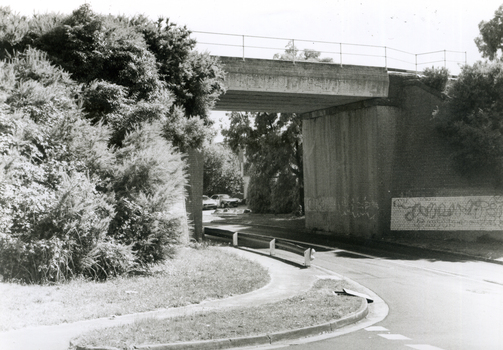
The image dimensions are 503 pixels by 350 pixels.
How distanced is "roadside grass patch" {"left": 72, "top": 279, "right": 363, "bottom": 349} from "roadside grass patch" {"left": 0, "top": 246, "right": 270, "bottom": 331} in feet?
4.37

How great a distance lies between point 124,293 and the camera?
11.3m

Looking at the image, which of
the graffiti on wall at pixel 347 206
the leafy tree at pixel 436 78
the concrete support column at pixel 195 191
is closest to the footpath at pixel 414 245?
the graffiti on wall at pixel 347 206

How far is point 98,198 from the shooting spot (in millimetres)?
13625

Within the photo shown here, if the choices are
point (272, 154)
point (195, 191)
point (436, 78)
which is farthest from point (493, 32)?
point (195, 191)

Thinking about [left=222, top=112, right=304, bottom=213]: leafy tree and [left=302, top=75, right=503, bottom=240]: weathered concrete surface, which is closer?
[left=302, top=75, right=503, bottom=240]: weathered concrete surface

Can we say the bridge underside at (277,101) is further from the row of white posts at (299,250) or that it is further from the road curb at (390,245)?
the row of white posts at (299,250)

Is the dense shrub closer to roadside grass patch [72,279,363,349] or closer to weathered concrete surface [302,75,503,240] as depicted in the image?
roadside grass patch [72,279,363,349]

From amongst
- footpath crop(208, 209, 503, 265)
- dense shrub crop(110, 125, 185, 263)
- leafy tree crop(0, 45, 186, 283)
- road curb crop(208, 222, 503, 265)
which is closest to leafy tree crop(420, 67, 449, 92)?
footpath crop(208, 209, 503, 265)

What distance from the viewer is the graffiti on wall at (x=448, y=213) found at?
22.1m

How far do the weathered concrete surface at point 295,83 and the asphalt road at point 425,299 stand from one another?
7.90 meters

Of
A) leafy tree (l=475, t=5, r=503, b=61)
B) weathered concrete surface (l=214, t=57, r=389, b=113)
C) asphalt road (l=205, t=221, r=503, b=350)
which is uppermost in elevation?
leafy tree (l=475, t=5, r=503, b=61)

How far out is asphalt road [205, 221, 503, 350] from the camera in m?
8.00

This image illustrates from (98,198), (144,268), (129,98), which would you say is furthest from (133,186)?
(129,98)

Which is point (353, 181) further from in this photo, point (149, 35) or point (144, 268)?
point (144, 268)
